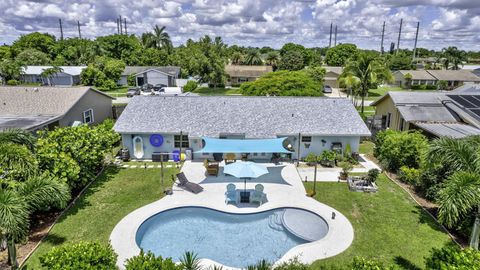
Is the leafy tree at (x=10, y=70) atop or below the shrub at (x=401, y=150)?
atop

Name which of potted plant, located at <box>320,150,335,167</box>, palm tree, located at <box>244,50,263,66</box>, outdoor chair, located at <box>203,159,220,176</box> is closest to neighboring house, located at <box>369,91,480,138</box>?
potted plant, located at <box>320,150,335,167</box>

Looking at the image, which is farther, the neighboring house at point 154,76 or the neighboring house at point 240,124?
the neighboring house at point 154,76

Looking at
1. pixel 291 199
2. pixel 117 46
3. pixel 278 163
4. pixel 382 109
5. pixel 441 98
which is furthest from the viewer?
pixel 117 46

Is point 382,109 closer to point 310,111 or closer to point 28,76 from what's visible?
point 310,111

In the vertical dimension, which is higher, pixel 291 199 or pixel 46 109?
pixel 46 109

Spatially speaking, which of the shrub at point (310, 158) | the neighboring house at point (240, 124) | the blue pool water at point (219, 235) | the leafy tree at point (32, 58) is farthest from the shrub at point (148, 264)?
the leafy tree at point (32, 58)

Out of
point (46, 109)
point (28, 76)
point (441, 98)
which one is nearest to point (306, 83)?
point (441, 98)

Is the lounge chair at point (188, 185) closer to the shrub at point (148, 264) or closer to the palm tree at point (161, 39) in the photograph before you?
the shrub at point (148, 264)
